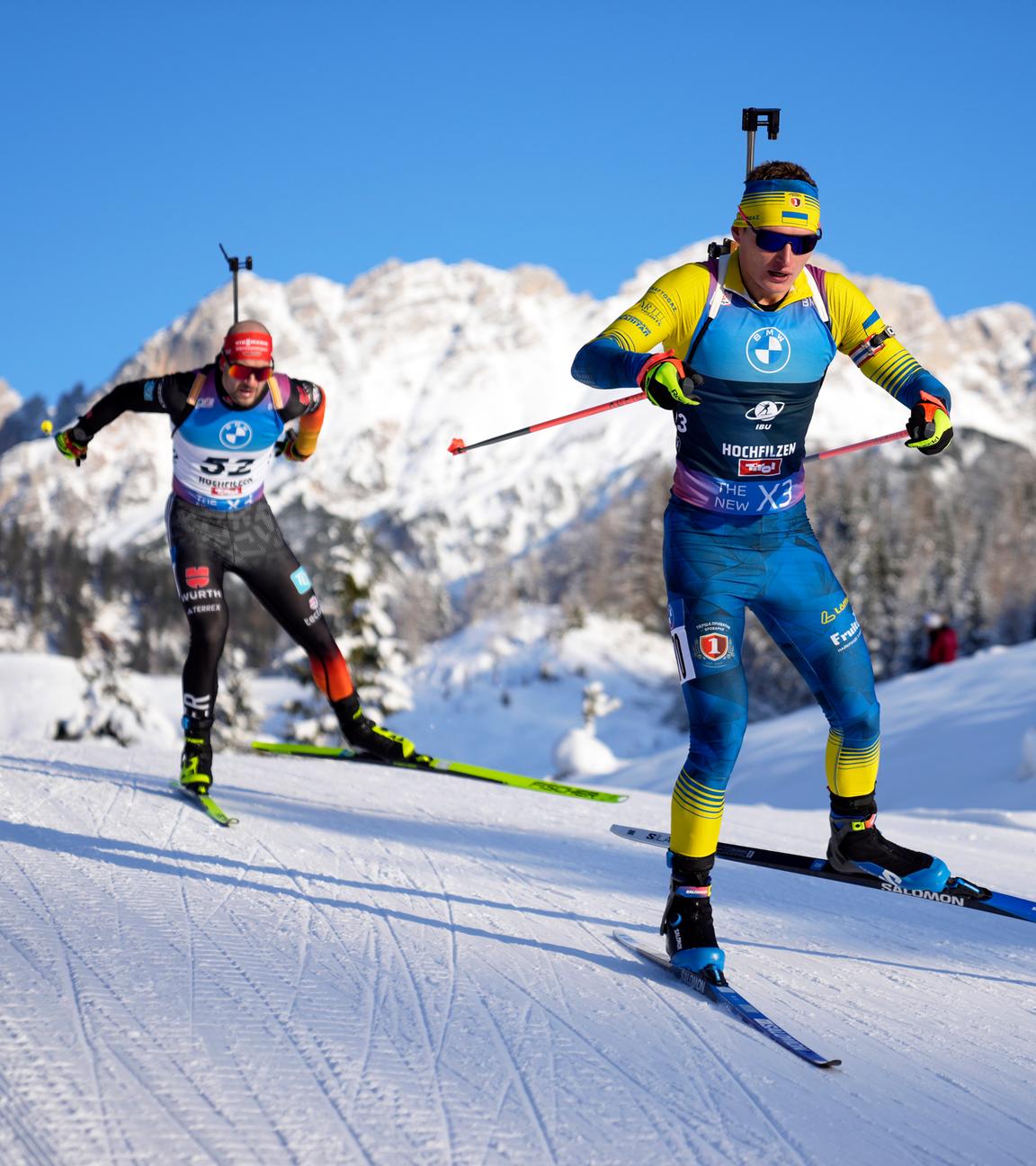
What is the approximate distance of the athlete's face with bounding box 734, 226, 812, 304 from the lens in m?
3.78

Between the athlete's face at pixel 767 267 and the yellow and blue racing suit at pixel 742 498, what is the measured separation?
0.04 metres

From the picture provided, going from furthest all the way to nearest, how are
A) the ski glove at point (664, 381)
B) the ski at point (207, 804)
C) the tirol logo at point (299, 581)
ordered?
the tirol logo at point (299, 581) < the ski at point (207, 804) < the ski glove at point (664, 381)

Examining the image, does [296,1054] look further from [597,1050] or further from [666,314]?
[666,314]

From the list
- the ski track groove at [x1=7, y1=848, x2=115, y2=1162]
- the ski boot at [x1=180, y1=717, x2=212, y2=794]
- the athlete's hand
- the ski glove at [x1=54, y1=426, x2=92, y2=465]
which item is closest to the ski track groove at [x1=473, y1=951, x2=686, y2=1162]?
the ski track groove at [x1=7, y1=848, x2=115, y2=1162]

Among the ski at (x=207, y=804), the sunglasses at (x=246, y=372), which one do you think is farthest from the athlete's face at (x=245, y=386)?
the ski at (x=207, y=804)

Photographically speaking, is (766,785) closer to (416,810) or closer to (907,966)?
(416,810)

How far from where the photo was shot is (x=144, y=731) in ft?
70.7

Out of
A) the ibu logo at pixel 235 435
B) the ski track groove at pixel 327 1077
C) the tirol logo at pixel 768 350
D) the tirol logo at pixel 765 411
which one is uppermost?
the tirol logo at pixel 768 350

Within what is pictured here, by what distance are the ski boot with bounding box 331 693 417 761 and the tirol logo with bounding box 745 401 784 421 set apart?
12.0 ft

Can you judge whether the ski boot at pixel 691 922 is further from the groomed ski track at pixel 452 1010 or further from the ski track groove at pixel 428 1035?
the ski track groove at pixel 428 1035

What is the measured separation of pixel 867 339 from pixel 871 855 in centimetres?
186

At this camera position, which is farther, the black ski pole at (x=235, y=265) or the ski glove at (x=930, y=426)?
the black ski pole at (x=235, y=265)

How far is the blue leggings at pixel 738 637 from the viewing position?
3801mm

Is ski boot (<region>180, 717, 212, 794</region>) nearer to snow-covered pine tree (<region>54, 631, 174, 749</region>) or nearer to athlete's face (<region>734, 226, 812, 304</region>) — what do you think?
athlete's face (<region>734, 226, 812, 304</region>)
